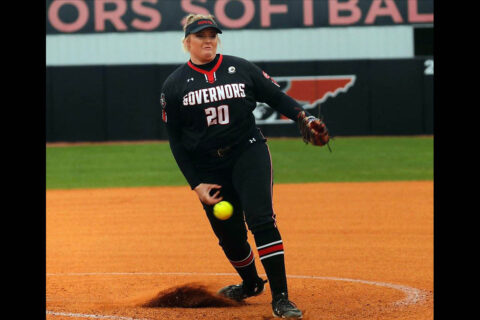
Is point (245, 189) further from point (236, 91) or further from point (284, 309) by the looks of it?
point (284, 309)

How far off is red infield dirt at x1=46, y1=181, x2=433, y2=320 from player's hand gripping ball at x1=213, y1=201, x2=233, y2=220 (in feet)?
2.33

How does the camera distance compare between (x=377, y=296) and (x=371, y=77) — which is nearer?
(x=377, y=296)

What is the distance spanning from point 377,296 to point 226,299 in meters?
1.20

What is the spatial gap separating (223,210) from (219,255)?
2984 millimetres

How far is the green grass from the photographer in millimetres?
15844

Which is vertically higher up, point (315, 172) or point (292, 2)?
point (292, 2)

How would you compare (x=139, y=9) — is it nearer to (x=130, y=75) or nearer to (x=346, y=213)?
(x=130, y=75)

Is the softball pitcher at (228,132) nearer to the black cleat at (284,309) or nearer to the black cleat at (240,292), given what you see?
the black cleat at (284,309)

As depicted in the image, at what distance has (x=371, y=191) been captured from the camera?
529 inches

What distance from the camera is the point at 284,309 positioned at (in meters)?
5.32

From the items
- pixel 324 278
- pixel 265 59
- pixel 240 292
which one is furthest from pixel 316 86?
pixel 240 292

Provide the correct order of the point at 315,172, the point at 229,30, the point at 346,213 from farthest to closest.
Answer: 1. the point at 229,30
2. the point at 315,172
3. the point at 346,213

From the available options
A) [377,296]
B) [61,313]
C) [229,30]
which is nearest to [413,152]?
[229,30]
